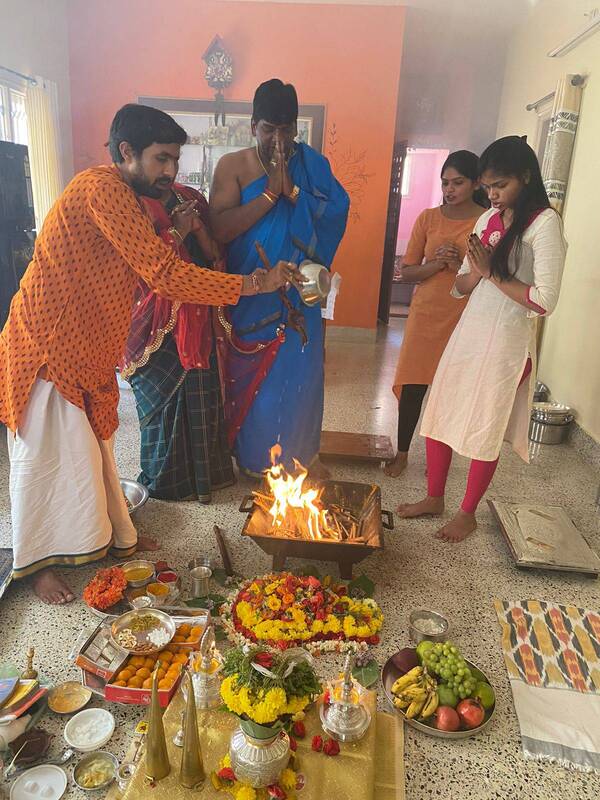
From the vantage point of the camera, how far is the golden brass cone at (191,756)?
1.37m

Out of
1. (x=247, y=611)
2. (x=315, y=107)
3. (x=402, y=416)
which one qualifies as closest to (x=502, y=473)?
(x=402, y=416)

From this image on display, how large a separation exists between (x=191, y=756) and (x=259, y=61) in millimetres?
6552

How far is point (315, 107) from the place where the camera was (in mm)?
6344

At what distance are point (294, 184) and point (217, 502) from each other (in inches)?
62.1

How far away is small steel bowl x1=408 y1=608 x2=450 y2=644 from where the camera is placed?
2004 mm

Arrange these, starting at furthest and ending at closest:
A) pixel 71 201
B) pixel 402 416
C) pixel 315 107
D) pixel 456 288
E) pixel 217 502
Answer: pixel 315 107 → pixel 402 416 → pixel 217 502 → pixel 456 288 → pixel 71 201

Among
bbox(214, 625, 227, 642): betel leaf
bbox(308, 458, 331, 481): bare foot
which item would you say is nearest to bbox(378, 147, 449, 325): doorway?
bbox(308, 458, 331, 481): bare foot

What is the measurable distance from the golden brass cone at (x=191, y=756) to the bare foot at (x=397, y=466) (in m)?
2.15

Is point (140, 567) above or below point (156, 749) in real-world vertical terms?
below

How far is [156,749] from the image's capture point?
139 cm

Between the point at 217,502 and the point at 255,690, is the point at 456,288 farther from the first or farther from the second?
the point at 255,690

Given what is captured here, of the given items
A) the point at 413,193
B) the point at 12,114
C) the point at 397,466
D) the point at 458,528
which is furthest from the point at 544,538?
the point at 413,193

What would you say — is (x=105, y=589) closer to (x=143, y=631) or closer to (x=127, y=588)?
(x=127, y=588)

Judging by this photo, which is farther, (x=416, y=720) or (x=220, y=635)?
(x=220, y=635)
